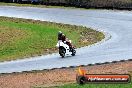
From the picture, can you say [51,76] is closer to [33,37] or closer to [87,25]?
[33,37]

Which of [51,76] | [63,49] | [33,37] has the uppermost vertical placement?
[63,49]

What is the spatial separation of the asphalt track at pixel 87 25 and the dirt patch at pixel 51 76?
39.7 inches

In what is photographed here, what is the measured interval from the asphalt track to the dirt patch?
39.7 inches

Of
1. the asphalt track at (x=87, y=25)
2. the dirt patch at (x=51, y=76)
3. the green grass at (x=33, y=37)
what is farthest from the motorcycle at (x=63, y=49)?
the dirt patch at (x=51, y=76)

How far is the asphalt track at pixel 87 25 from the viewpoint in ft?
87.4

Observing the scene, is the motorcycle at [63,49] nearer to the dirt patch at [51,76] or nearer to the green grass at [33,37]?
the green grass at [33,37]

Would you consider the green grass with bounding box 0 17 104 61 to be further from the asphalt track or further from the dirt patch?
the dirt patch

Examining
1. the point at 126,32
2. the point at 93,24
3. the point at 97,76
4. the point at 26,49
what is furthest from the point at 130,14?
the point at 97,76

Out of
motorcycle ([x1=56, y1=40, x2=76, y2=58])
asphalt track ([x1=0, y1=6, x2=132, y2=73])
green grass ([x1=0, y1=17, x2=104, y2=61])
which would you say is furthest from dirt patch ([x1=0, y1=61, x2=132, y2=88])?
green grass ([x1=0, y1=17, x2=104, y2=61])

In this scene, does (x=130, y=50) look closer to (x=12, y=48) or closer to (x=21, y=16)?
(x=12, y=48)

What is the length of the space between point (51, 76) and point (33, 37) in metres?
12.9

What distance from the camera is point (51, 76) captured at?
23516 mm

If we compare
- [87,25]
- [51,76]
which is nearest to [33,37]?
[87,25]

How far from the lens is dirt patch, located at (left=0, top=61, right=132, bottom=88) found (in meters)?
22.4
